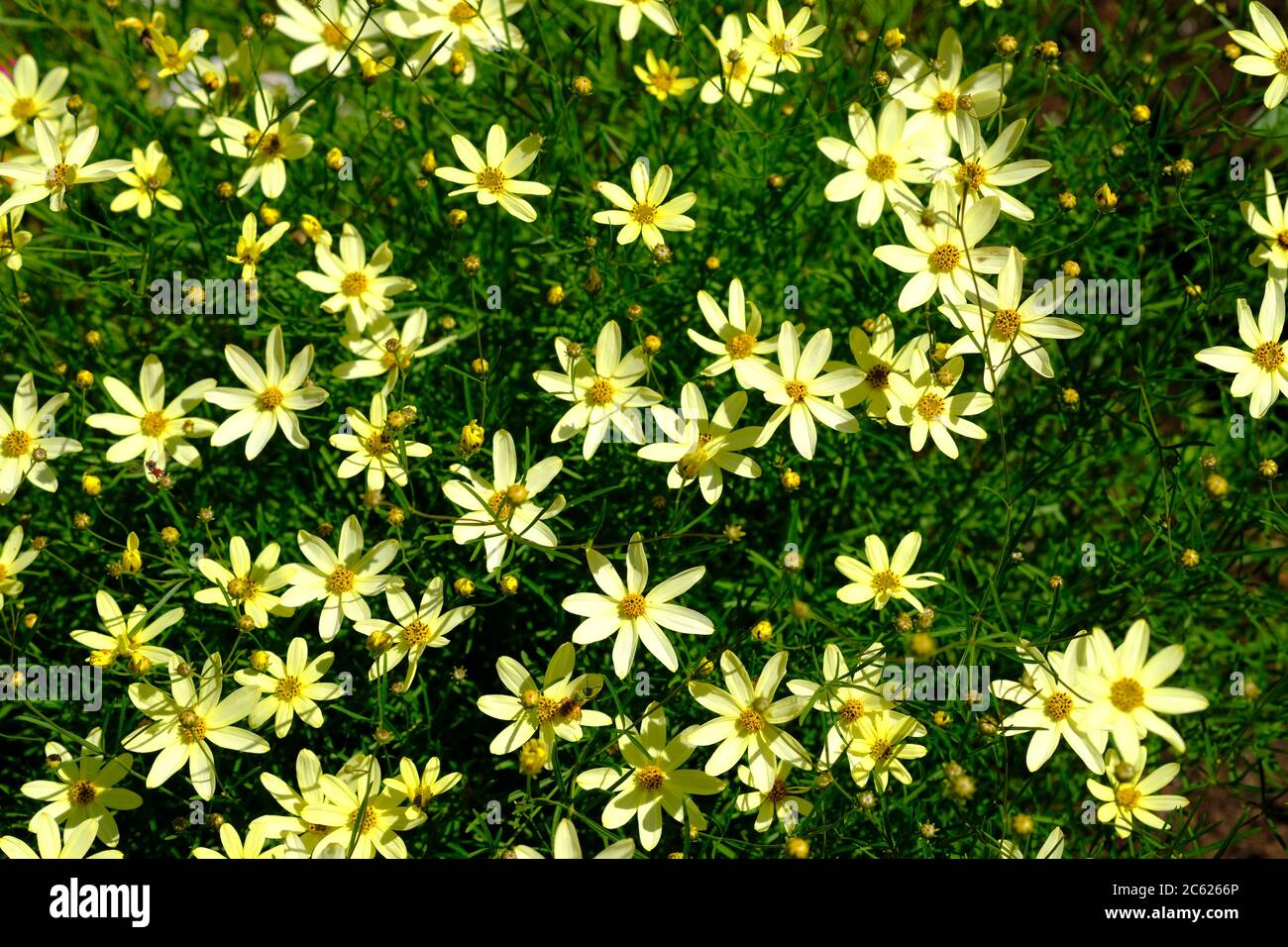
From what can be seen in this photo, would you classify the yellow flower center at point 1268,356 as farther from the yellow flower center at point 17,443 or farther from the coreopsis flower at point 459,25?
the yellow flower center at point 17,443

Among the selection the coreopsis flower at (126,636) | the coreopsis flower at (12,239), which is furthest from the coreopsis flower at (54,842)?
the coreopsis flower at (12,239)

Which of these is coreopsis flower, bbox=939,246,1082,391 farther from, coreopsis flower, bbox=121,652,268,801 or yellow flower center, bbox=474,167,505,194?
coreopsis flower, bbox=121,652,268,801

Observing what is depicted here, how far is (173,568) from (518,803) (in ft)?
3.75

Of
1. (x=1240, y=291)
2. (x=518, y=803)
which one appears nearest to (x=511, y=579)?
(x=518, y=803)

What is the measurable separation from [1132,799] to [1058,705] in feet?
1.20

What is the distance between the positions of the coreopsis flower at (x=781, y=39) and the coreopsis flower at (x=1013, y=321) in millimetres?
815

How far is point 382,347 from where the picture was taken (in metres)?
2.71

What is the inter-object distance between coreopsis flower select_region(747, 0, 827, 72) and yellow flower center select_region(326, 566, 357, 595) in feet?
5.73

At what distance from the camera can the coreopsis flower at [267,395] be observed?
8.38ft

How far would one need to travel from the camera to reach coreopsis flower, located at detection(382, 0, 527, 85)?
290 cm

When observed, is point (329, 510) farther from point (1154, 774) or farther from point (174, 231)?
point (1154, 774)

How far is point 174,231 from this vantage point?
310cm

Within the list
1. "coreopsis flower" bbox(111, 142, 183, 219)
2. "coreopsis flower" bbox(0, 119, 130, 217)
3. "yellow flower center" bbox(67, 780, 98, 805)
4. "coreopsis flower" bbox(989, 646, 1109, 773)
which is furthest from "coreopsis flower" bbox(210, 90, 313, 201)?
"coreopsis flower" bbox(989, 646, 1109, 773)

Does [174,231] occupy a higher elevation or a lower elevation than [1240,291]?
higher
